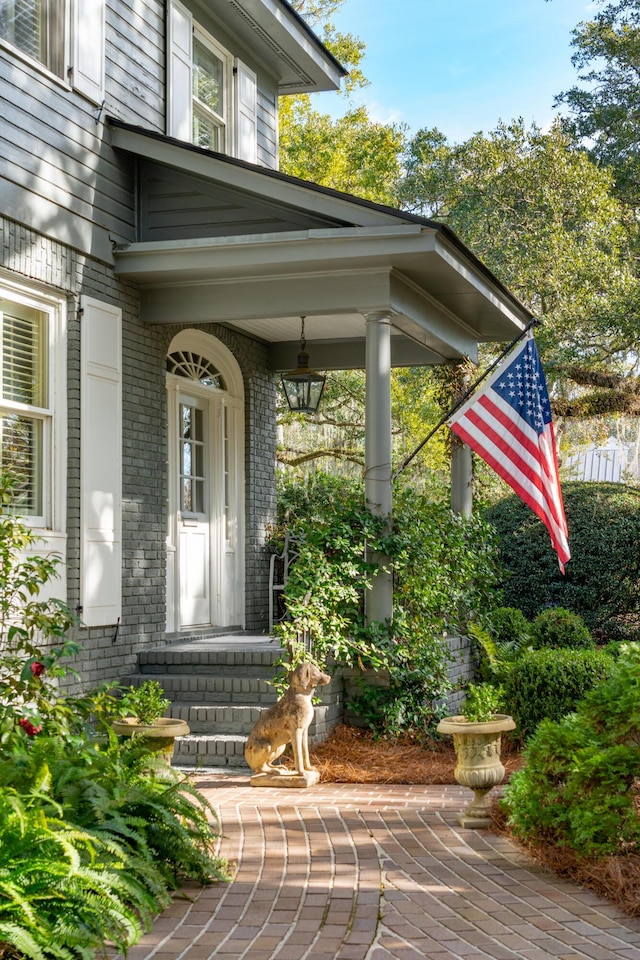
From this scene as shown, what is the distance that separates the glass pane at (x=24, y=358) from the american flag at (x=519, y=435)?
10.1 ft

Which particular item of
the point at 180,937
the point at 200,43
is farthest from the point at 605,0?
the point at 180,937

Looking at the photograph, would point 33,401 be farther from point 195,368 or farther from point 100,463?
point 195,368

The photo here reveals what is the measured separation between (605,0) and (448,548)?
43.6 feet

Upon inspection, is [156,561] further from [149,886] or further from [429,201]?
[429,201]

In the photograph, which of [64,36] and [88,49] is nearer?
[64,36]

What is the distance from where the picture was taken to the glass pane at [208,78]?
991 centimetres

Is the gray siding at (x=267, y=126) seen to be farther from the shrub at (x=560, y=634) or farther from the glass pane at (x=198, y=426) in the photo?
the shrub at (x=560, y=634)

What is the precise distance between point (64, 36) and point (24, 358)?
95.0 inches

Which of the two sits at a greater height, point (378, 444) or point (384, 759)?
point (378, 444)

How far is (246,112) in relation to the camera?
34.6 ft

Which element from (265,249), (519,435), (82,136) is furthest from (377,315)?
(82,136)

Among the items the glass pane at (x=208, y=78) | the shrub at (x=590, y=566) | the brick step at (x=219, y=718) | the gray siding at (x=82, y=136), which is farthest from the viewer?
the shrub at (x=590, y=566)

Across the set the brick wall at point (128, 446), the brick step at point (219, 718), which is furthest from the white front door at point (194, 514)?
the brick step at point (219, 718)

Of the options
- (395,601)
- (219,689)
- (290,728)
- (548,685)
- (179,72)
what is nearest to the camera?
(290,728)
